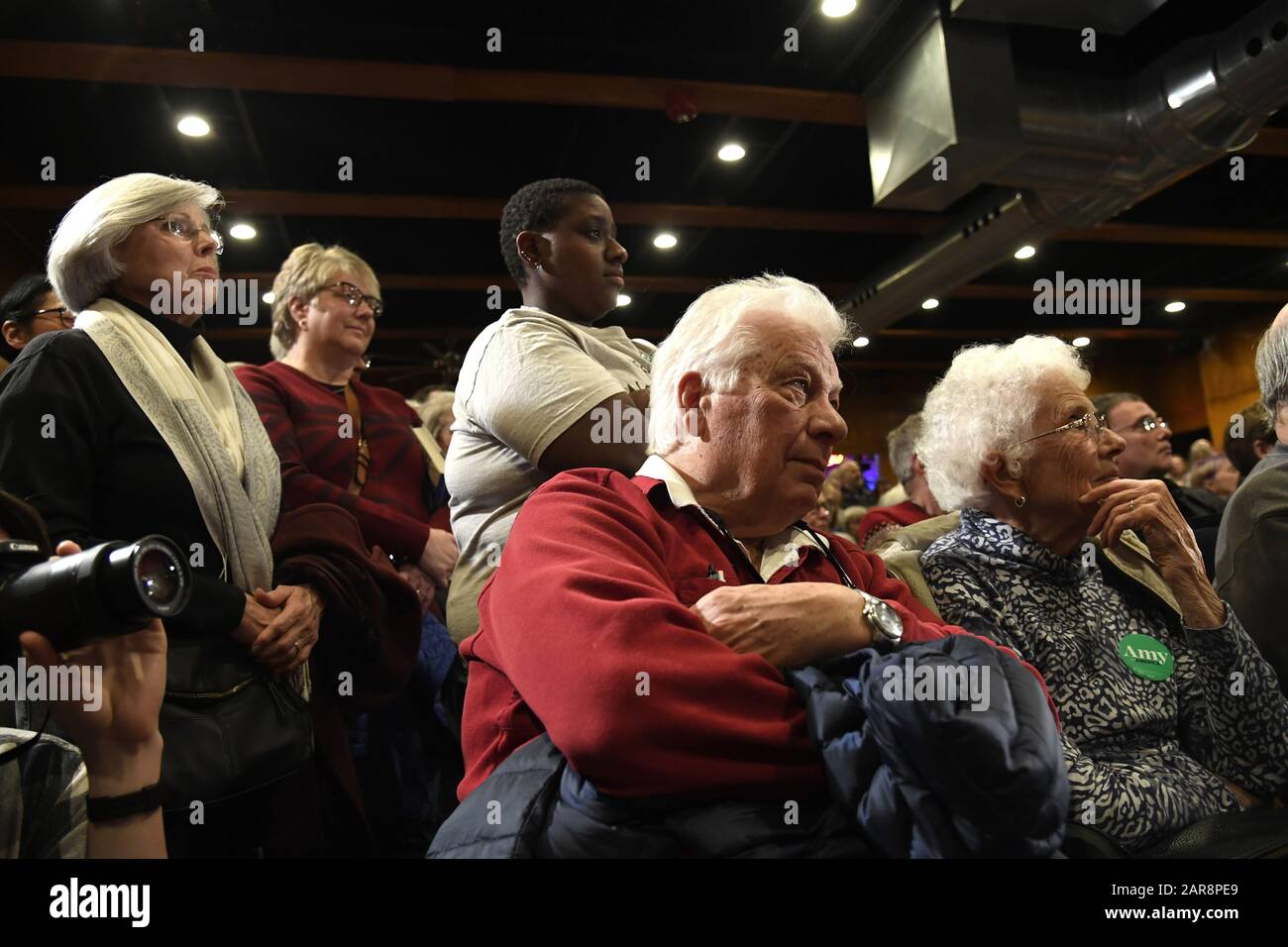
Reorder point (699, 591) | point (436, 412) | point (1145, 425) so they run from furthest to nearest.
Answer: point (1145, 425) → point (436, 412) → point (699, 591)

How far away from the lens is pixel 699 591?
3.89 ft

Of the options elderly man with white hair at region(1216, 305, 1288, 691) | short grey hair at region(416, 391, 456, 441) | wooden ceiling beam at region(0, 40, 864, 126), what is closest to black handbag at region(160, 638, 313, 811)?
elderly man with white hair at region(1216, 305, 1288, 691)

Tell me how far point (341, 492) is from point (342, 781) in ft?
1.87

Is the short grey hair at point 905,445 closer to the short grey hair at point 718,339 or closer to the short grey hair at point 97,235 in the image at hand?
the short grey hair at point 718,339

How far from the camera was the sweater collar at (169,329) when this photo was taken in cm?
162

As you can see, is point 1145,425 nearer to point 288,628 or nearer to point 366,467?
point 366,467

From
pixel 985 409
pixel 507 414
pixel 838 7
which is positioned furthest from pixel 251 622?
pixel 838 7

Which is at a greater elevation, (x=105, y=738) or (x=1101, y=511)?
(x=1101, y=511)

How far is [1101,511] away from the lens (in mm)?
1641

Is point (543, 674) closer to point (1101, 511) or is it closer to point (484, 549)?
point (484, 549)

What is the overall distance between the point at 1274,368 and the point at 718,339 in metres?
1.19

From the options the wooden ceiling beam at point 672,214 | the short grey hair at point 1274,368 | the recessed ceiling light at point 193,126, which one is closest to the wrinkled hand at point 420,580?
the short grey hair at point 1274,368

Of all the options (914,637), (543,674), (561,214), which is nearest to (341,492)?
(561,214)

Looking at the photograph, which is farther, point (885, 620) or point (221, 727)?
point (221, 727)
